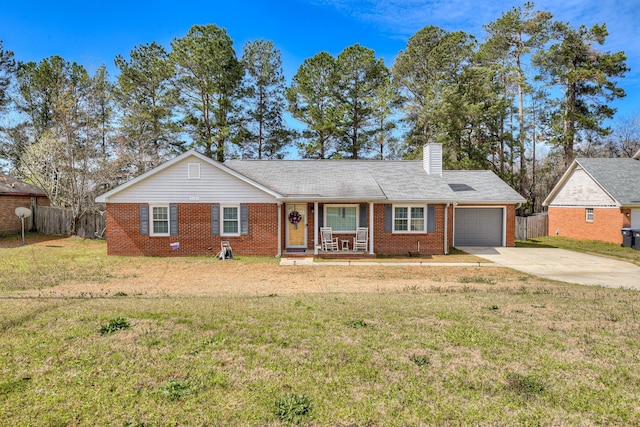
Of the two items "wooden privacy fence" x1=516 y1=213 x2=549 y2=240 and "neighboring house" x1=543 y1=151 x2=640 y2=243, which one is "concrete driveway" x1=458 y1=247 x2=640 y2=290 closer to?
"neighboring house" x1=543 y1=151 x2=640 y2=243

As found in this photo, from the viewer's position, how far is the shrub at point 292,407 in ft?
9.88

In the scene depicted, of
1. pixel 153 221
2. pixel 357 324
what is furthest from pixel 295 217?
pixel 357 324

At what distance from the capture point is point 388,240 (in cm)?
1543

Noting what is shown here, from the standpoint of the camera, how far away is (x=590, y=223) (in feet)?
65.9

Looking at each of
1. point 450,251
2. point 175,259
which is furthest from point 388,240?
point 175,259

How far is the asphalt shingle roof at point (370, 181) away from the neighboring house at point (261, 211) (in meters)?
0.08

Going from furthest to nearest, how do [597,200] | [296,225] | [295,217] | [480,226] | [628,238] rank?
[597,200]
[480,226]
[628,238]
[296,225]
[295,217]

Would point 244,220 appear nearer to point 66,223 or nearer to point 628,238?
point 66,223

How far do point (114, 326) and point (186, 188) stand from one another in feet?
33.7

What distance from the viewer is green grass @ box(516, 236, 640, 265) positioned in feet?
49.4

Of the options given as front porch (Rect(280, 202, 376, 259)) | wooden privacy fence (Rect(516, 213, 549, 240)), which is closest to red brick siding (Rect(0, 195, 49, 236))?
front porch (Rect(280, 202, 376, 259))

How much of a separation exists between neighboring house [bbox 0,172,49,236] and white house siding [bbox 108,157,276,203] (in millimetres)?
10681

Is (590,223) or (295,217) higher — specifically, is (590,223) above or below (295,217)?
below

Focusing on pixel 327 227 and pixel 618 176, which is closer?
pixel 327 227
